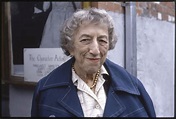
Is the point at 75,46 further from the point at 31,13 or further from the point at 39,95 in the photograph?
the point at 31,13

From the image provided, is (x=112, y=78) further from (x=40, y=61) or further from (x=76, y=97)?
(x=40, y=61)

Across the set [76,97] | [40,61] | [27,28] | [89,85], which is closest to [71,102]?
[76,97]

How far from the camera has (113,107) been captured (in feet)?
6.17

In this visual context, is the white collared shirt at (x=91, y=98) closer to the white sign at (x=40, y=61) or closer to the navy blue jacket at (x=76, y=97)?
the navy blue jacket at (x=76, y=97)

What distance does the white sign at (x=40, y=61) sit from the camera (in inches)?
125

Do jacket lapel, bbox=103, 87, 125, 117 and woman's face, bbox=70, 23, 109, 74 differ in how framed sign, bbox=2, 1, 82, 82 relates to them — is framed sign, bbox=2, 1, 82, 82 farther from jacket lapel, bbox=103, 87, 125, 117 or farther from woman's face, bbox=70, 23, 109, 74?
jacket lapel, bbox=103, 87, 125, 117

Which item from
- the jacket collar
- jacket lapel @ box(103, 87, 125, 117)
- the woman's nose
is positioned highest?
the woman's nose

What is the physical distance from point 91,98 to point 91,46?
32cm

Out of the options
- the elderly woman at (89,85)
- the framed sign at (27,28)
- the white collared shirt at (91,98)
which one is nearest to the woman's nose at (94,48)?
the elderly woman at (89,85)

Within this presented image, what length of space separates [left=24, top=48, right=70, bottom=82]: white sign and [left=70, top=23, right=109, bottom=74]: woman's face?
1.20m

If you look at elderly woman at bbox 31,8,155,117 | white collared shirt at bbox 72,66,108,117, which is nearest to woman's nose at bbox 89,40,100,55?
elderly woman at bbox 31,8,155,117

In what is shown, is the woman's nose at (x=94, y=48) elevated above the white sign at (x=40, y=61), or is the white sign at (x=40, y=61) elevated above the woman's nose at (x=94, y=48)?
the woman's nose at (x=94, y=48)

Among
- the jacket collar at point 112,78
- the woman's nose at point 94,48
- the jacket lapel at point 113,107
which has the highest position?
the woman's nose at point 94,48

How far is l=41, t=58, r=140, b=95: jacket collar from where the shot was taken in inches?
77.0
